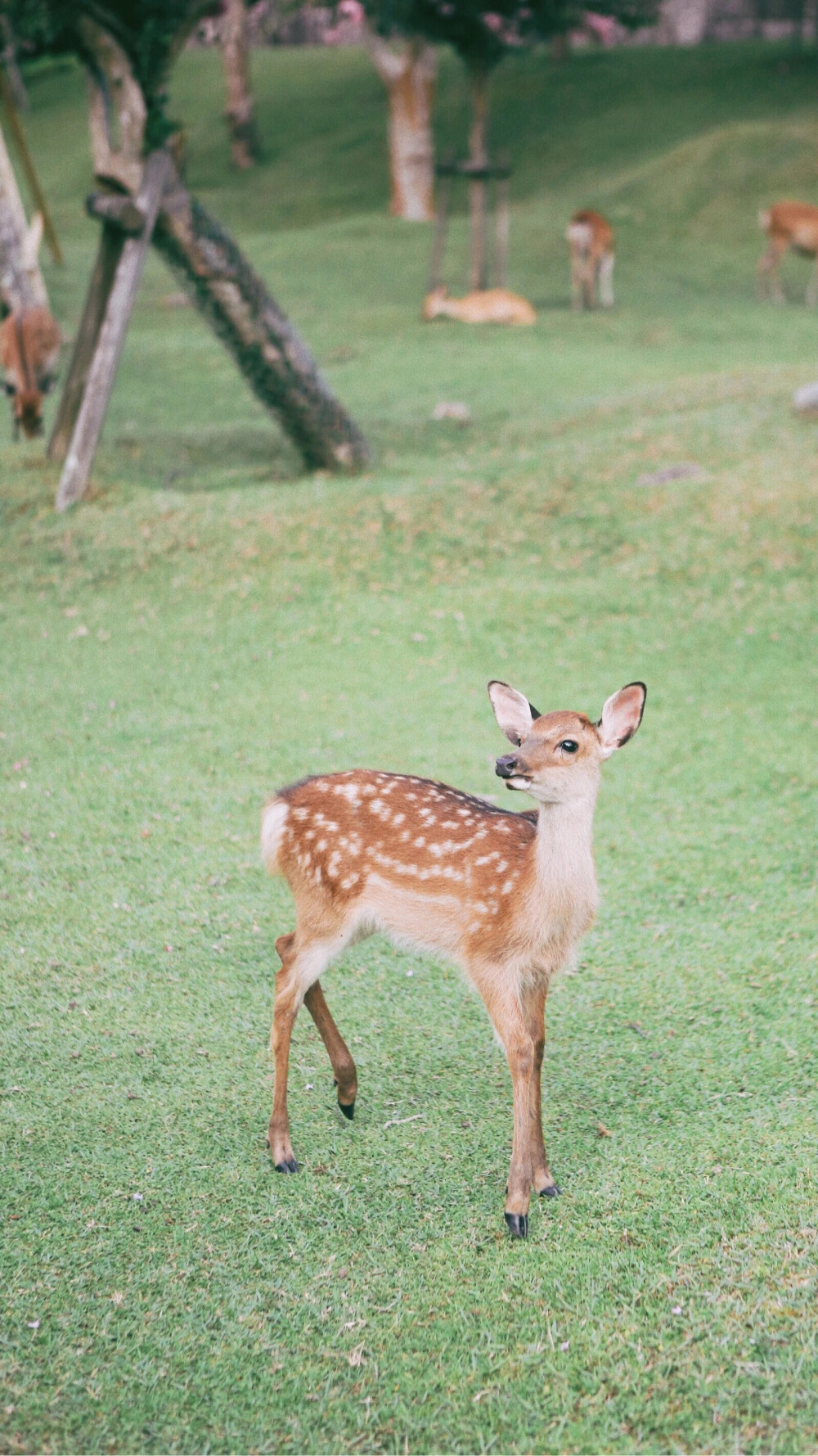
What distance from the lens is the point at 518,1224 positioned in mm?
3297

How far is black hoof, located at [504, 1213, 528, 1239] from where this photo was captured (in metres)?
3.30

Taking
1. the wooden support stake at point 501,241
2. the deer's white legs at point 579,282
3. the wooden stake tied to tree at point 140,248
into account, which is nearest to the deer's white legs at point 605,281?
the deer's white legs at point 579,282

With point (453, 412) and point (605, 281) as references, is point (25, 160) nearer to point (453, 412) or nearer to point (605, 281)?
point (453, 412)

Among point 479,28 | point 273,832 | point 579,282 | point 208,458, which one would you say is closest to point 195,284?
point 208,458

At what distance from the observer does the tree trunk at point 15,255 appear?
12.5 meters

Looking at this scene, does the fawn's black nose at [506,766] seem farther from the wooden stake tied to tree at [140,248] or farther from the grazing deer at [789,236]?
the grazing deer at [789,236]

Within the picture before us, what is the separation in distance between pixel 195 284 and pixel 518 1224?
769 cm

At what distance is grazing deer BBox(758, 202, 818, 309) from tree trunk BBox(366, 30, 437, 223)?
21.4ft

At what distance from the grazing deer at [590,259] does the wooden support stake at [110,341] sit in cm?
859

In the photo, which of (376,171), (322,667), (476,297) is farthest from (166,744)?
(376,171)

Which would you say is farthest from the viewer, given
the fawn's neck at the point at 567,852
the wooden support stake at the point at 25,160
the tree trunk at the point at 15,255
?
the wooden support stake at the point at 25,160

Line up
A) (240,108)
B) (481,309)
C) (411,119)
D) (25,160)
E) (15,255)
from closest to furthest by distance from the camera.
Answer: (15,255) → (25,160) → (481,309) → (411,119) → (240,108)

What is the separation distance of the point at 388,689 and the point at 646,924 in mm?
2544

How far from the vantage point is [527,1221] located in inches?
131
